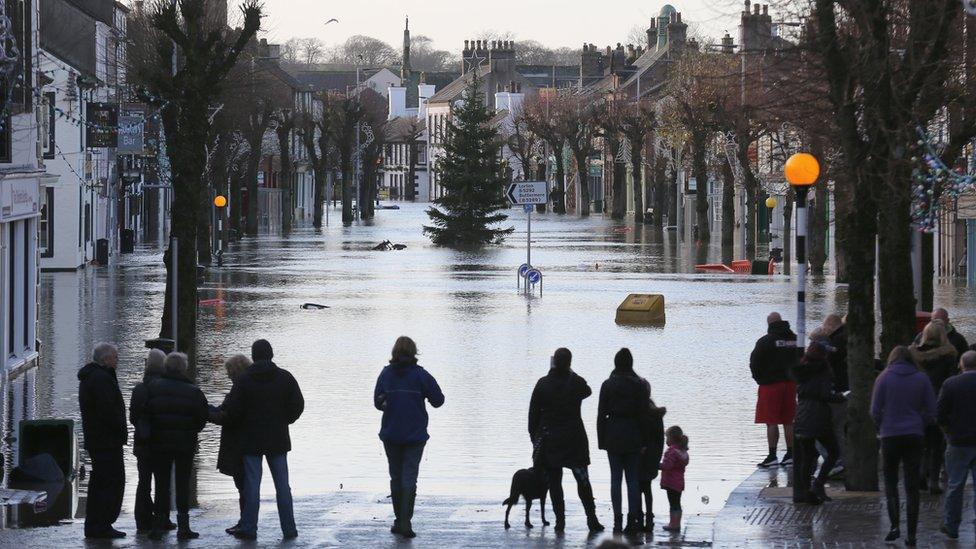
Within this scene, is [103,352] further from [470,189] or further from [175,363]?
[470,189]

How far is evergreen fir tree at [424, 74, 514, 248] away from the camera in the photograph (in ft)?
257

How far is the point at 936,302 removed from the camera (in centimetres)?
4072

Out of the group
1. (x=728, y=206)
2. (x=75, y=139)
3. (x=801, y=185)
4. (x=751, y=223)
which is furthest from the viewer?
(x=728, y=206)

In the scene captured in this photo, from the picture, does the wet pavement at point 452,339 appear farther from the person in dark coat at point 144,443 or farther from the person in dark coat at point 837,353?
the person in dark coat at point 144,443

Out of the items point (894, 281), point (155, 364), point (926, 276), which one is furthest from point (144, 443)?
point (926, 276)

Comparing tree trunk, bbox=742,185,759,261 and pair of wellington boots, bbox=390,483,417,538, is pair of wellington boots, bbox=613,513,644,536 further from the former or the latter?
tree trunk, bbox=742,185,759,261

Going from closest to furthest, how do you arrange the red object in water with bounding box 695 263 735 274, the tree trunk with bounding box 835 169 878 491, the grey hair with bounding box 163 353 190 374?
the grey hair with bounding box 163 353 190 374
the tree trunk with bounding box 835 169 878 491
the red object in water with bounding box 695 263 735 274

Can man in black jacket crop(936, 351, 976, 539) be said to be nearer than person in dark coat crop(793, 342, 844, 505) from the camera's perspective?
Yes

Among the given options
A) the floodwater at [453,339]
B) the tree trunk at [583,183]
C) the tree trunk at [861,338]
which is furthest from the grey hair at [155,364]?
the tree trunk at [583,183]

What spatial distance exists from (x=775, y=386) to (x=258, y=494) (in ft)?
20.2

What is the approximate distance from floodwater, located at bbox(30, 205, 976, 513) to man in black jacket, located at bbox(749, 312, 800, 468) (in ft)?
1.59

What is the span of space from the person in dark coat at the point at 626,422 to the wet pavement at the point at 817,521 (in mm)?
663

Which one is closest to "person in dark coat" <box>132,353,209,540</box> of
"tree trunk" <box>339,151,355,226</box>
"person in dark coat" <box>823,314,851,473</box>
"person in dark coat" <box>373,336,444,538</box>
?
"person in dark coat" <box>373,336,444,538</box>

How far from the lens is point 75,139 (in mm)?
56938
